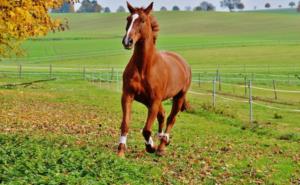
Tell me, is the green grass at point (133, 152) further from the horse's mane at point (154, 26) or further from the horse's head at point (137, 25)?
the horse's mane at point (154, 26)

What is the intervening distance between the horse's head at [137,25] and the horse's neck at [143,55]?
16 centimetres

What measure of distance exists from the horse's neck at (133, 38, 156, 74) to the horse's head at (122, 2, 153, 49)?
16cm

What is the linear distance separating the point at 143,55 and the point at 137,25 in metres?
0.68

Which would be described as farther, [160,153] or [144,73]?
[160,153]

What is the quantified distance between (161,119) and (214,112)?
38.5ft

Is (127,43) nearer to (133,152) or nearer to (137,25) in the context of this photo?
(137,25)

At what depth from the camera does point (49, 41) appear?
118m

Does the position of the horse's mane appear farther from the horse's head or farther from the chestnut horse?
the horse's head

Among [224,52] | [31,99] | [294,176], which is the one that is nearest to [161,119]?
[294,176]

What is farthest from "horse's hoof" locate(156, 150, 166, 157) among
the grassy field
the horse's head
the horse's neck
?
the horse's head

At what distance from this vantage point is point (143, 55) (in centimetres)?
1177

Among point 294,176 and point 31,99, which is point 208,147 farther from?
point 31,99

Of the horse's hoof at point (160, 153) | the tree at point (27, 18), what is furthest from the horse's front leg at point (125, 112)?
the tree at point (27, 18)

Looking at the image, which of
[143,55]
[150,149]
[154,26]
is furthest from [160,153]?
[154,26]
